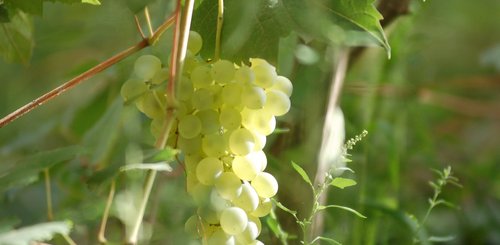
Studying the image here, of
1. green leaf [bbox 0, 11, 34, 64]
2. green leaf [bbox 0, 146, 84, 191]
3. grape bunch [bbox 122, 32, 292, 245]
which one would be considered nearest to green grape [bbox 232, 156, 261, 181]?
grape bunch [bbox 122, 32, 292, 245]

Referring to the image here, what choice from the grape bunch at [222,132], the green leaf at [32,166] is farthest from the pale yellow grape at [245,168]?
the green leaf at [32,166]

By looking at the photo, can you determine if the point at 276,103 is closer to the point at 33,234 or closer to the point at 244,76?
the point at 244,76

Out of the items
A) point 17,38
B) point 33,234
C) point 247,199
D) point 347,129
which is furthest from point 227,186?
point 347,129

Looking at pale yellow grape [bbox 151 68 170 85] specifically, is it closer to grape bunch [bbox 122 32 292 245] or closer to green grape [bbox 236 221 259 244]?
grape bunch [bbox 122 32 292 245]

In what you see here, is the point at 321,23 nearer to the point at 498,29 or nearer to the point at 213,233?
the point at 213,233

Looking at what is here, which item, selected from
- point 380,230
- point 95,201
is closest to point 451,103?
point 380,230
